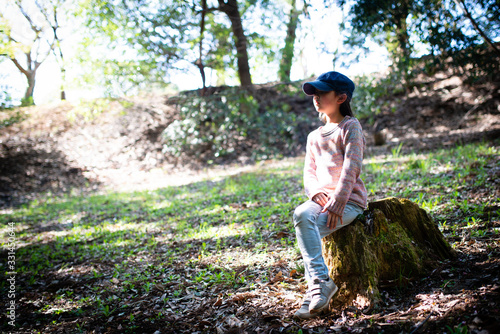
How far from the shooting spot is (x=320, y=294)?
2.18 metres

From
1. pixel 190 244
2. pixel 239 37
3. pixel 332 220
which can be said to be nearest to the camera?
pixel 332 220

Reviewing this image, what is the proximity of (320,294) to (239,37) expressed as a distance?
410 inches

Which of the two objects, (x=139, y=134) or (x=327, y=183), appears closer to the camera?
(x=327, y=183)

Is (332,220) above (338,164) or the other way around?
the other way around

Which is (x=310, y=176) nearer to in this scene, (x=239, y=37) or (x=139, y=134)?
(x=239, y=37)

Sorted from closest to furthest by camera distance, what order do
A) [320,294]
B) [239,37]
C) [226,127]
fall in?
[320,294]
[239,37]
[226,127]

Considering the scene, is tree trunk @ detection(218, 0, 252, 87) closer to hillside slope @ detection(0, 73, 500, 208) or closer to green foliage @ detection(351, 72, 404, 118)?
hillside slope @ detection(0, 73, 500, 208)

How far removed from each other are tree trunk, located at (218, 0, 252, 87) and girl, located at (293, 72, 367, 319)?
29.7 ft

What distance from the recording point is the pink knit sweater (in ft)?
7.41

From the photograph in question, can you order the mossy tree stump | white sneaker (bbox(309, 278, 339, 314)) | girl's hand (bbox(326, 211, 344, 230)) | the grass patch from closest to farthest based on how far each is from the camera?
white sneaker (bbox(309, 278, 339, 314)), girl's hand (bbox(326, 211, 344, 230)), the mossy tree stump, the grass patch

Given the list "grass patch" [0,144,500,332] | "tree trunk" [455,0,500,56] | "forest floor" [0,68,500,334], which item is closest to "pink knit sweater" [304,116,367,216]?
"forest floor" [0,68,500,334]

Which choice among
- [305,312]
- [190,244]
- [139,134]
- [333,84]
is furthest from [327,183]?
[139,134]

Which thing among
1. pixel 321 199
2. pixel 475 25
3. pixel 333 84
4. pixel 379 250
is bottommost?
pixel 379 250

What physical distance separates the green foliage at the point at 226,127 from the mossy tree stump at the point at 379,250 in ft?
28.4
